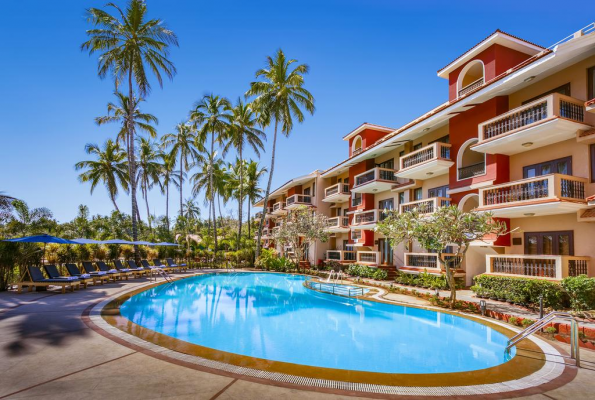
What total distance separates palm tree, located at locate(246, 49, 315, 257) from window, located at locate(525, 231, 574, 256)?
20.9 m

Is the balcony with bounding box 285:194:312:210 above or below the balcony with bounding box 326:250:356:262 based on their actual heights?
above

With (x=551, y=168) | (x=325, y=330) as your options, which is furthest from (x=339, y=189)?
(x=325, y=330)

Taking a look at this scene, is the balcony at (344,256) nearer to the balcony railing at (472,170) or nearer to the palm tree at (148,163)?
the balcony railing at (472,170)

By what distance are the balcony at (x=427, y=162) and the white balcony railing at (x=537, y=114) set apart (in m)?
3.20

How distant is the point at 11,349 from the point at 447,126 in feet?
68.7

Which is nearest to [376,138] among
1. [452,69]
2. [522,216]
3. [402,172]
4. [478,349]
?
[402,172]

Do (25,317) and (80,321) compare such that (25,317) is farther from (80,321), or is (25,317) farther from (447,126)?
(447,126)

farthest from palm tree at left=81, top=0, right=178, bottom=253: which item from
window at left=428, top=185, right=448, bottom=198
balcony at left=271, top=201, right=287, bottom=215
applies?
window at left=428, top=185, right=448, bottom=198

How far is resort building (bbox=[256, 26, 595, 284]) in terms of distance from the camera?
12.5 meters

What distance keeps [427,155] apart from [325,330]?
12.7 metres

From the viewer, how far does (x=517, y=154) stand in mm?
15477

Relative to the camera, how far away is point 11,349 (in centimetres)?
632

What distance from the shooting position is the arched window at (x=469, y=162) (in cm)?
1723

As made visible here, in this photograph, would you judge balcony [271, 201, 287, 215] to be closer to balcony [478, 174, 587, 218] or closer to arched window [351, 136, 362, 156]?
arched window [351, 136, 362, 156]
